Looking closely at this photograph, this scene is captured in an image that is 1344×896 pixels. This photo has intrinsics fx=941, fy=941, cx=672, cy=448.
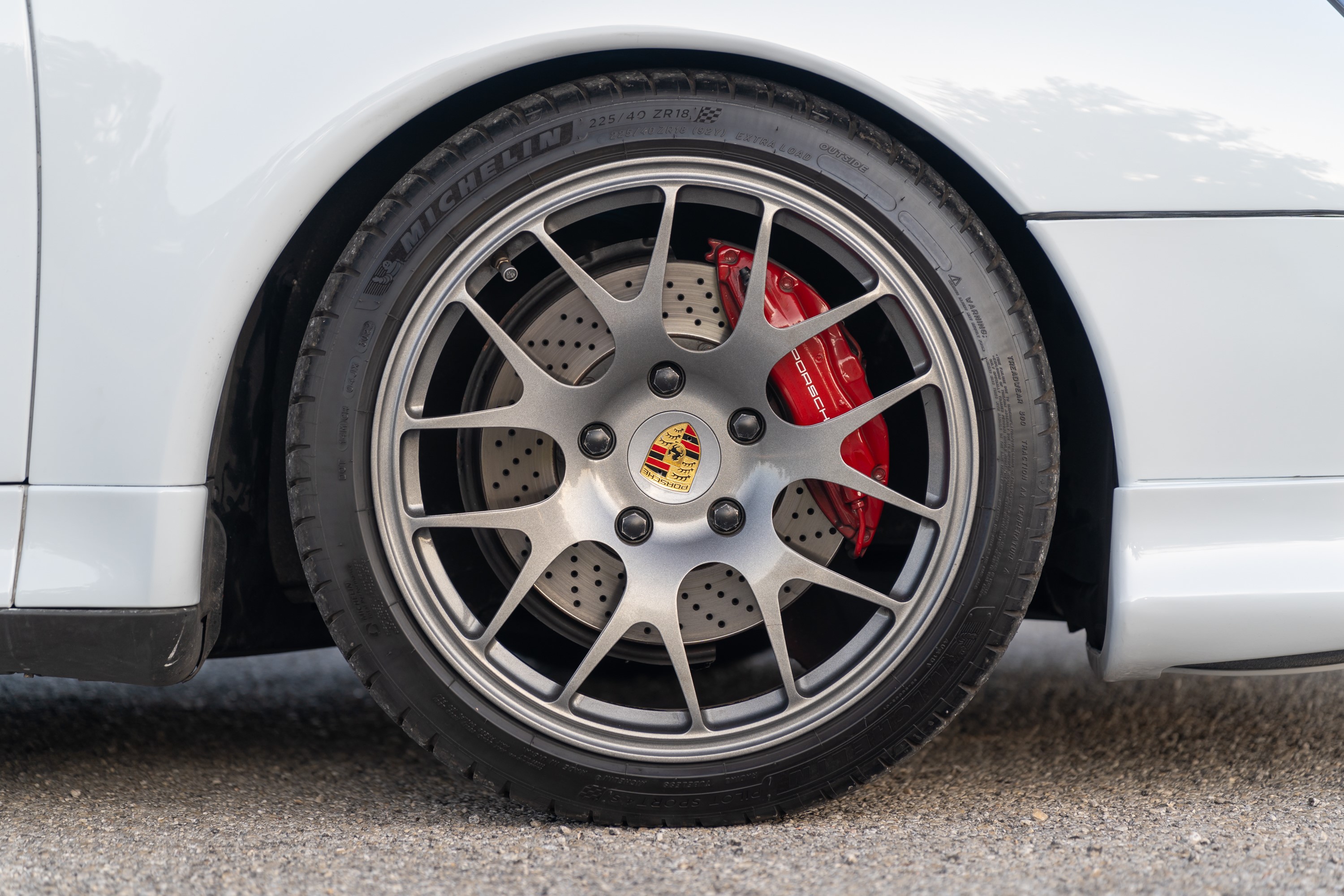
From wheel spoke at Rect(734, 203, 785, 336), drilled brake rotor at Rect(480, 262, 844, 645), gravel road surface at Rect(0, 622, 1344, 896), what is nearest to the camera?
gravel road surface at Rect(0, 622, 1344, 896)

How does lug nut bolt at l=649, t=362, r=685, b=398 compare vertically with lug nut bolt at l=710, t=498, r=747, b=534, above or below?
above

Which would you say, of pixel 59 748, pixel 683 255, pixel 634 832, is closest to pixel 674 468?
pixel 683 255

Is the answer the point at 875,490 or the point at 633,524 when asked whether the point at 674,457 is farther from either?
the point at 875,490

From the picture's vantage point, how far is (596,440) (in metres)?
1.30

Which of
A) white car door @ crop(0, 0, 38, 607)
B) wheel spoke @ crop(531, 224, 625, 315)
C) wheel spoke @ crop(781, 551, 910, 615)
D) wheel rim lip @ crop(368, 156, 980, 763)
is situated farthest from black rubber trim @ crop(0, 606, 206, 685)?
wheel spoke @ crop(781, 551, 910, 615)

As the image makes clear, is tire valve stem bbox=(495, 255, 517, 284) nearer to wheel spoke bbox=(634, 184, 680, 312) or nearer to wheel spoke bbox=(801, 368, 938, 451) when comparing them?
wheel spoke bbox=(634, 184, 680, 312)

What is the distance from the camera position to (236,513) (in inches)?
53.2

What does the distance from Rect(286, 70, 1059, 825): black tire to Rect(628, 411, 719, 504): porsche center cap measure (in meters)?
0.36

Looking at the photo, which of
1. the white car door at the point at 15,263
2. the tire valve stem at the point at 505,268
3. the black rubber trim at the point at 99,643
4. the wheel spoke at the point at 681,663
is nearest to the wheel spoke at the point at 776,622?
the wheel spoke at the point at 681,663

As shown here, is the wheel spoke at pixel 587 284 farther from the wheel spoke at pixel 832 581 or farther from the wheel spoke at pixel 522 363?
the wheel spoke at pixel 832 581

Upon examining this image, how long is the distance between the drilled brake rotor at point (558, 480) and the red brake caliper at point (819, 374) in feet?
0.15

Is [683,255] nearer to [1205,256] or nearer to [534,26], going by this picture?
[534,26]

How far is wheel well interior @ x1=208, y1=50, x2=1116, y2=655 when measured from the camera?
1.30 meters

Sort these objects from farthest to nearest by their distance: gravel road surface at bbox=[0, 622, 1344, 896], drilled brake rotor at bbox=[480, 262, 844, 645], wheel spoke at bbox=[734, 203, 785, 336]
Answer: drilled brake rotor at bbox=[480, 262, 844, 645] < wheel spoke at bbox=[734, 203, 785, 336] < gravel road surface at bbox=[0, 622, 1344, 896]
